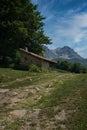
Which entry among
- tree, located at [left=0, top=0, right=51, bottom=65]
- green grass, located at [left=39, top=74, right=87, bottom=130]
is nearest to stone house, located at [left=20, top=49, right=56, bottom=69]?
tree, located at [left=0, top=0, right=51, bottom=65]

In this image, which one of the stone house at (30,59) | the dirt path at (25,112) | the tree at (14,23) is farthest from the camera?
the stone house at (30,59)

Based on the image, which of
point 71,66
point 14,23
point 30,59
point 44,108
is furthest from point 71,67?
point 44,108

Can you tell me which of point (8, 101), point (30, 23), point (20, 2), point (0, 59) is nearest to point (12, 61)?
point (0, 59)

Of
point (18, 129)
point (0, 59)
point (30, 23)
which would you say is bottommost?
point (18, 129)

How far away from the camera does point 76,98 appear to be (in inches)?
645

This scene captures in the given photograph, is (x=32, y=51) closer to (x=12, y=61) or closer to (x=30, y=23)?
(x=12, y=61)

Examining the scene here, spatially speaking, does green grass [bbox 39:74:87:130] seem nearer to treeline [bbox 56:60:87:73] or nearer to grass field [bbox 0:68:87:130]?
grass field [bbox 0:68:87:130]

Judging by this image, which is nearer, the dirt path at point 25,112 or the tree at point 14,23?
the dirt path at point 25,112

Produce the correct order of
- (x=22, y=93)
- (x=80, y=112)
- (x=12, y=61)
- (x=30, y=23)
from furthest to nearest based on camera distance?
(x=12, y=61) < (x=30, y=23) < (x=22, y=93) < (x=80, y=112)

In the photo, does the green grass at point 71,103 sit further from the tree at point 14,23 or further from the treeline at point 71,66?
the treeline at point 71,66

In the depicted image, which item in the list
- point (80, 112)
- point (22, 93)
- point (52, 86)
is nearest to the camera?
point (80, 112)

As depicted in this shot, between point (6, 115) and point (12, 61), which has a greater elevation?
point (12, 61)

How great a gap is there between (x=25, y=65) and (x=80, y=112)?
155 ft

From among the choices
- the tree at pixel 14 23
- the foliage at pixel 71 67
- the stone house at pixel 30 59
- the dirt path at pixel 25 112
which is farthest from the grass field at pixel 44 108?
the foliage at pixel 71 67
